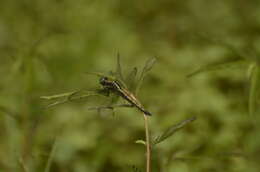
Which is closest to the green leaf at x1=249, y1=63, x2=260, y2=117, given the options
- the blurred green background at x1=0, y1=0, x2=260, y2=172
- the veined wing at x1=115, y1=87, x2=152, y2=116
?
the blurred green background at x1=0, y1=0, x2=260, y2=172

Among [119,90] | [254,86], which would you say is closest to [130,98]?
[119,90]

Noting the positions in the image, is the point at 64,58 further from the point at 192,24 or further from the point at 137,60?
the point at 192,24

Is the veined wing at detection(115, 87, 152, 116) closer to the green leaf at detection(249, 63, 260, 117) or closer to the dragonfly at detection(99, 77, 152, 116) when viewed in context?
the dragonfly at detection(99, 77, 152, 116)

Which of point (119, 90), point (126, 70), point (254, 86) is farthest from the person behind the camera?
point (126, 70)

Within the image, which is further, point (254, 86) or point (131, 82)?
point (254, 86)

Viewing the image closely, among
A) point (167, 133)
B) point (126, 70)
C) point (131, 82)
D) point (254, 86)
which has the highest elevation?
point (126, 70)

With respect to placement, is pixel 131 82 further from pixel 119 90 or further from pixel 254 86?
pixel 254 86

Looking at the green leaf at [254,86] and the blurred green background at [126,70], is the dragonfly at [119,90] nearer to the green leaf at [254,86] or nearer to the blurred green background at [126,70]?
the blurred green background at [126,70]

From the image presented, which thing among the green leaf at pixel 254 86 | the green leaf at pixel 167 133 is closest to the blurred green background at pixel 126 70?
the green leaf at pixel 254 86
